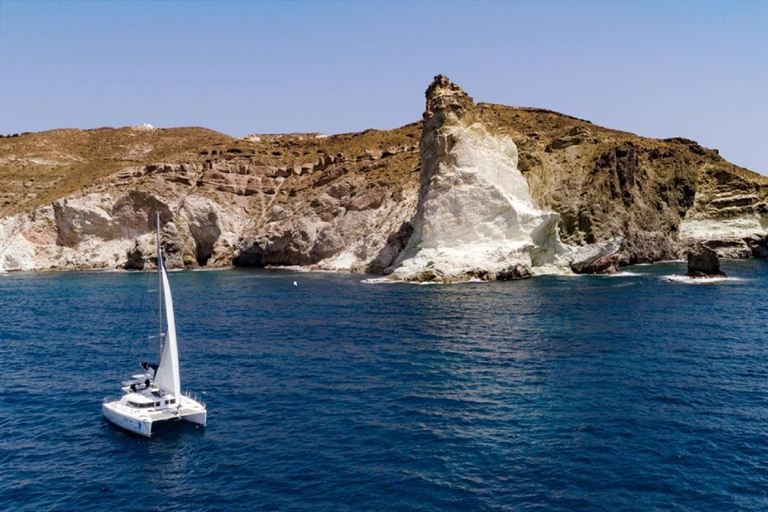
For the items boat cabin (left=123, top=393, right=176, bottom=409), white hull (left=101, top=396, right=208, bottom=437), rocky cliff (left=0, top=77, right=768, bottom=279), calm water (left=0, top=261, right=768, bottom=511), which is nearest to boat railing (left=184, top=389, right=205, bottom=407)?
calm water (left=0, top=261, right=768, bottom=511)

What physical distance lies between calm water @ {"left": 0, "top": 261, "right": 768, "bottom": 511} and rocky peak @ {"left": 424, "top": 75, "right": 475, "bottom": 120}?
44.2 m

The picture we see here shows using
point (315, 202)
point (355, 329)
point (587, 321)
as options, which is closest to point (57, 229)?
point (315, 202)

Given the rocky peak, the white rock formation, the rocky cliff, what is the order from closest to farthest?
the white rock formation, the rocky cliff, the rocky peak

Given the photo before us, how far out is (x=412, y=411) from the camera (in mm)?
31781

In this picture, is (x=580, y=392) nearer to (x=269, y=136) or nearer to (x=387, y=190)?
(x=387, y=190)

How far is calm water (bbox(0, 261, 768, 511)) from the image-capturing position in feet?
76.7

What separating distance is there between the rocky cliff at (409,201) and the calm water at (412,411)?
31846 millimetres

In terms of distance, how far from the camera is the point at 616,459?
1003 inches

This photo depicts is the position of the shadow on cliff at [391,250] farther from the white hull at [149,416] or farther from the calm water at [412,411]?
the white hull at [149,416]

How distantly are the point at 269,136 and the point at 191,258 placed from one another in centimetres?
6923

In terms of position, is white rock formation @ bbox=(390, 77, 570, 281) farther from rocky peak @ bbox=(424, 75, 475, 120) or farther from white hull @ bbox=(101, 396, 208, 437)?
white hull @ bbox=(101, 396, 208, 437)

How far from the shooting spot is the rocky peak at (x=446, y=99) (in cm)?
9650

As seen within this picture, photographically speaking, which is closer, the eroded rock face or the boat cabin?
the boat cabin

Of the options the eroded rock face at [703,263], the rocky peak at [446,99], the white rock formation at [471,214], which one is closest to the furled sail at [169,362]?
the white rock formation at [471,214]
